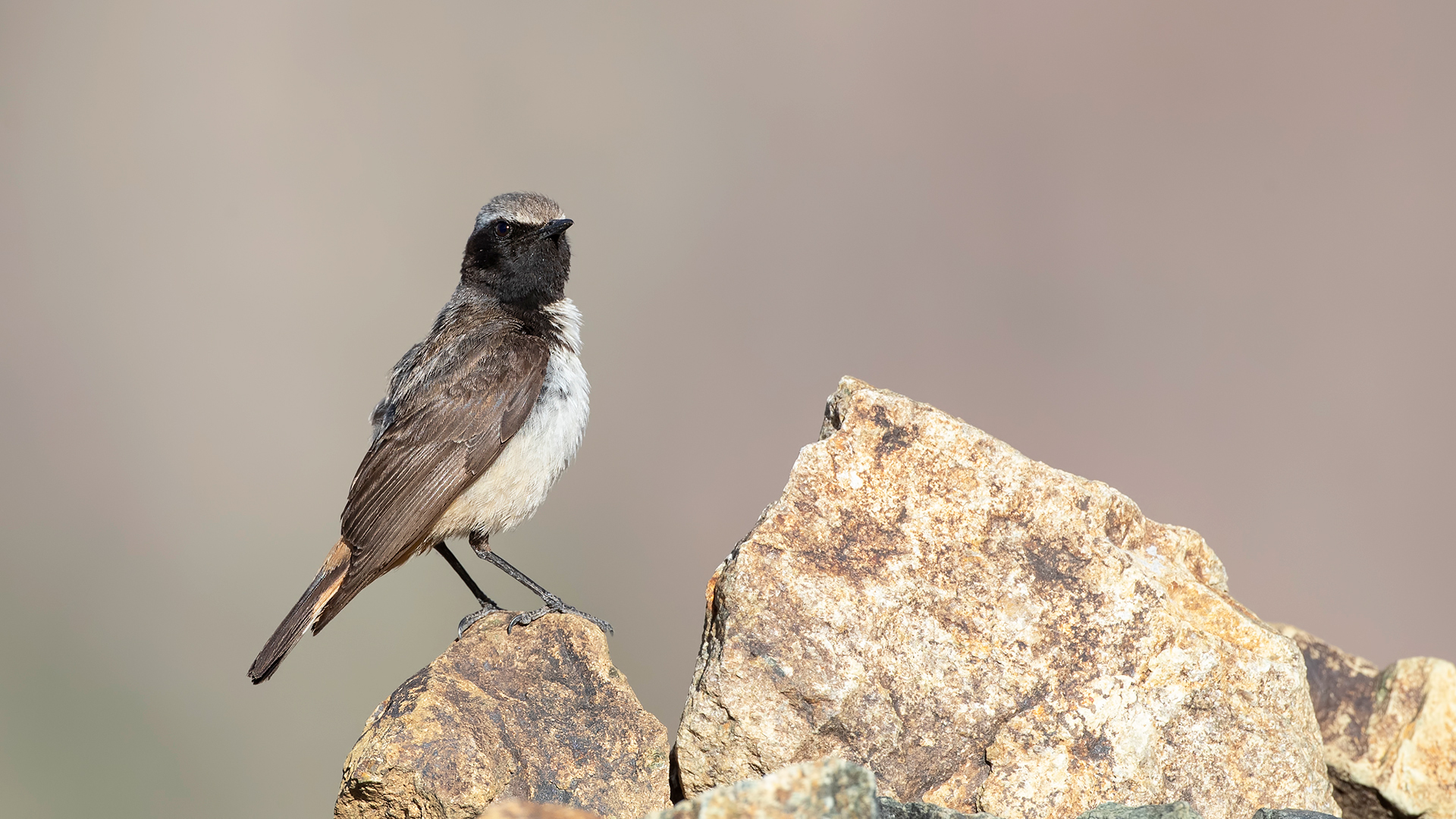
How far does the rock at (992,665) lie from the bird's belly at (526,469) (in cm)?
222

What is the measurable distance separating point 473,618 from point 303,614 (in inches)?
38.7

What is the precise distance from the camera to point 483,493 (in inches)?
274

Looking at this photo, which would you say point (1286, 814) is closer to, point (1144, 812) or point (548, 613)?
point (1144, 812)

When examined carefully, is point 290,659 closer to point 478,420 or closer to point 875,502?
point 478,420

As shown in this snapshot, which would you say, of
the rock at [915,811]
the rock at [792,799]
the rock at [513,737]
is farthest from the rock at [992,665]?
the rock at [792,799]

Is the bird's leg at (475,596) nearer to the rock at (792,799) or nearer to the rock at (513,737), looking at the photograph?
the rock at (513,737)

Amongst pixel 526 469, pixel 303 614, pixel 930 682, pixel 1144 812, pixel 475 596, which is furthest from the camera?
pixel 475 596

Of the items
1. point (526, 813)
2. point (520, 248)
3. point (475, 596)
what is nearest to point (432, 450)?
point (475, 596)

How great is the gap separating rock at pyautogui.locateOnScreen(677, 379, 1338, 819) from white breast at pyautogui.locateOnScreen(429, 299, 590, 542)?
222 centimetres

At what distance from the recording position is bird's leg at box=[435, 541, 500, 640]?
Result: 6.47 meters

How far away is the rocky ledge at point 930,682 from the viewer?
4.71 metres

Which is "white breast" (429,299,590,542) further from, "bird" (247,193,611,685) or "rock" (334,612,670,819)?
"rock" (334,612,670,819)

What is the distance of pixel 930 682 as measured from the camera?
482cm

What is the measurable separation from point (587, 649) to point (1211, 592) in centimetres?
318
